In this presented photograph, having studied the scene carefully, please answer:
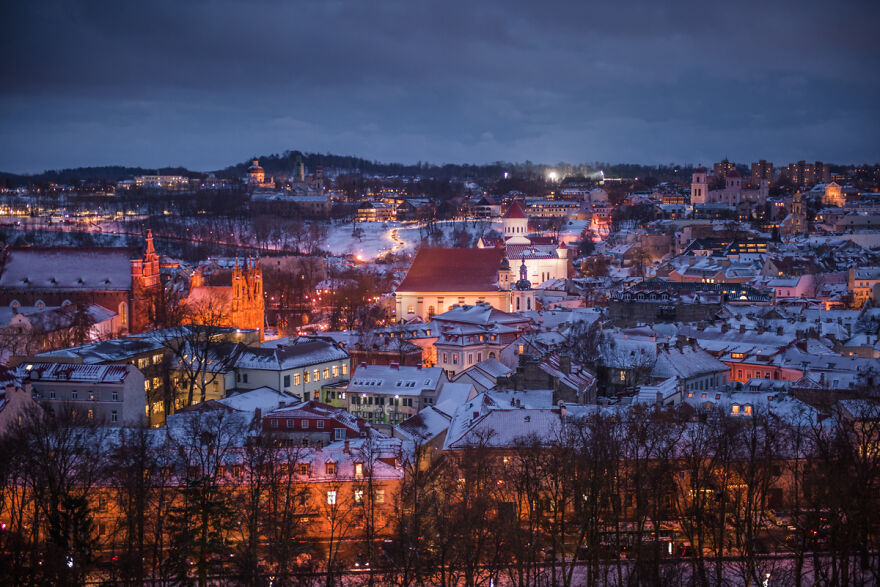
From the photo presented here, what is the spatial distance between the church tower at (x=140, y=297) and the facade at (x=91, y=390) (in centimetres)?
1799

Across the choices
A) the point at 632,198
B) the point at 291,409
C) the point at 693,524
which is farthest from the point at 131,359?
the point at 632,198

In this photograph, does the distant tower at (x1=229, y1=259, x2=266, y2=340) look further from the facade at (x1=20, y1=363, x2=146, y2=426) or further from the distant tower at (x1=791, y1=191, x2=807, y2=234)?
the distant tower at (x1=791, y1=191, x2=807, y2=234)

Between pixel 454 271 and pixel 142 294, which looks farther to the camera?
pixel 454 271

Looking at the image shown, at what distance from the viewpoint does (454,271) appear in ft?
186

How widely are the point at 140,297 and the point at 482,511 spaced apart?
1294 inches

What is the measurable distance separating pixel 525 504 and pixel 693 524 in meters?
3.83

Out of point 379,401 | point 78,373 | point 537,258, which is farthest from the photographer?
point 537,258

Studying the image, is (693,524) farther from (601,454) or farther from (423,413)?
(423,413)

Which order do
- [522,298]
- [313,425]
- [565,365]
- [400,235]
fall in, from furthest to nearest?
[400,235] → [522,298] → [565,365] → [313,425]

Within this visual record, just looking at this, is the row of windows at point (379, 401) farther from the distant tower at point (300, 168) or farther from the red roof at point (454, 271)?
the distant tower at point (300, 168)

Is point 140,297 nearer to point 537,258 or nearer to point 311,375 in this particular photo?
point 311,375

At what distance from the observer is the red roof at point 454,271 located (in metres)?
55.6

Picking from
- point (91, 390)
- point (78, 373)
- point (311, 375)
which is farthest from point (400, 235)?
point (91, 390)

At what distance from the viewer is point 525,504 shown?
78.9 feet
